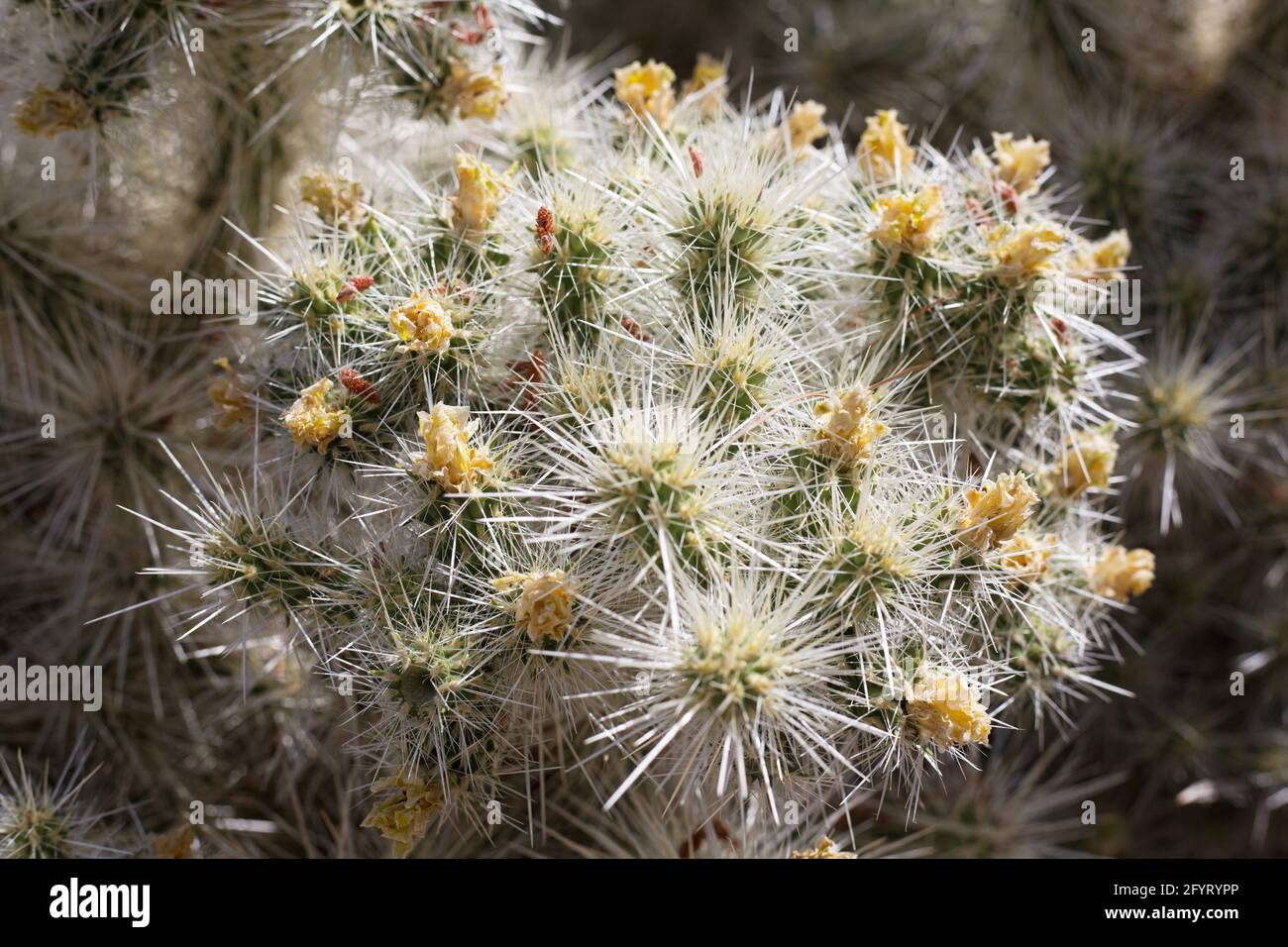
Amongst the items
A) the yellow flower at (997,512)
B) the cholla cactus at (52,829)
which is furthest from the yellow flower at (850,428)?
the cholla cactus at (52,829)

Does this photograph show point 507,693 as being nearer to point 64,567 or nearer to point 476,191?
point 476,191

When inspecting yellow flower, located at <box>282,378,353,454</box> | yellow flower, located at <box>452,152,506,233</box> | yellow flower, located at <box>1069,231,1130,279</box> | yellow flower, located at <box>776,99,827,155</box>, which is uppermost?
yellow flower, located at <box>776,99,827,155</box>

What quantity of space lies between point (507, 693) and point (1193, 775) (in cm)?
208

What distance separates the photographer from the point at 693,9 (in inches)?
152

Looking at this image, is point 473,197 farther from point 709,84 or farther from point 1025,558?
point 1025,558

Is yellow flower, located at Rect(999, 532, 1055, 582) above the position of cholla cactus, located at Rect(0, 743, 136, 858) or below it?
above

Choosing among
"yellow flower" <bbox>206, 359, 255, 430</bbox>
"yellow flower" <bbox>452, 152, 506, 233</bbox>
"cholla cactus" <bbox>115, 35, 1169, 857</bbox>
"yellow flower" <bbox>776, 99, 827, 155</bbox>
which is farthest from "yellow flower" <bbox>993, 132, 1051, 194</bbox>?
"yellow flower" <bbox>206, 359, 255, 430</bbox>

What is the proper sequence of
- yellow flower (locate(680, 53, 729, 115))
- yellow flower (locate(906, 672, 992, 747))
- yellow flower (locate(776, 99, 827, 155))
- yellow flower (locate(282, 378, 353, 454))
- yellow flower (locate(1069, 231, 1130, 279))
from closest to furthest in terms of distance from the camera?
yellow flower (locate(906, 672, 992, 747)) → yellow flower (locate(282, 378, 353, 454)) → yellow flower (locate(1069, 231, 1130, 279)) → yellow flower (locate(776, 99, 827, 155)) → yellow flower (locate(680, 53, 729, 115))

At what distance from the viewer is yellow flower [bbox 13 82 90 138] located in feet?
7.18

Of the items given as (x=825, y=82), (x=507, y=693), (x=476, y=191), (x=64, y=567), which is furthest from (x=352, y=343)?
(x=825, y=82)

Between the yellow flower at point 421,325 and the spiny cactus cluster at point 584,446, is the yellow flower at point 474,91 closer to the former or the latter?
the spiny cactus cluster at point 584,446

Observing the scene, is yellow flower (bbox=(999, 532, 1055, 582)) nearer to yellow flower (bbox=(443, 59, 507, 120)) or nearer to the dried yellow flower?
the dried yellow flower

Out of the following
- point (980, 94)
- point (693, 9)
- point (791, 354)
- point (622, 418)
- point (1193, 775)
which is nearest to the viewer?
point (622, 418)

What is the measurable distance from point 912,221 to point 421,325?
34.9 inches
